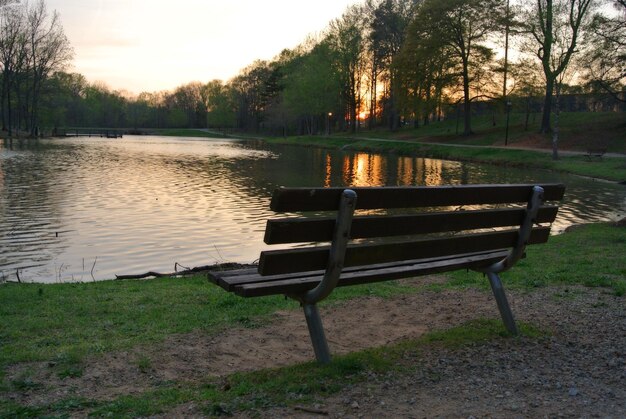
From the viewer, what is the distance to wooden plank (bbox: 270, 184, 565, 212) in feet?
11.4

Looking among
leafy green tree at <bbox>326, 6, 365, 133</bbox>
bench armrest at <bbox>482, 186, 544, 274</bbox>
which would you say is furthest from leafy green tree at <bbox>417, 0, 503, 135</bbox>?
bench armrest at <bbox>482, 186, 544, 274</bbox>

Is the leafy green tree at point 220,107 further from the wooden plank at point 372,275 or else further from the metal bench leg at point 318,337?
the metal bench leg at point 318,337

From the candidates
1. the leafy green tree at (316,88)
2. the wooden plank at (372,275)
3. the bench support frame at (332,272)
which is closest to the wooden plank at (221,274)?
the wooden plank at (372,275)

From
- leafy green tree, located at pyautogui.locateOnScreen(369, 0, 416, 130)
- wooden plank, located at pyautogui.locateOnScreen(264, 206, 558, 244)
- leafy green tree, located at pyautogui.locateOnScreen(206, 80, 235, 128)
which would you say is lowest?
wooden plank, located at pyautogui.locateOnScreen(264, 206, 558, 244)

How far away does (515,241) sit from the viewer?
5000mm

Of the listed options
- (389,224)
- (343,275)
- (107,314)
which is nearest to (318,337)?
(343,275)

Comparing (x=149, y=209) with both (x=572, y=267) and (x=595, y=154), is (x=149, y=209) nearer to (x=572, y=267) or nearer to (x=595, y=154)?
(x=572, y=267)

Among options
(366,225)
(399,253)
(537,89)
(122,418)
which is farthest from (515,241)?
(537,89)

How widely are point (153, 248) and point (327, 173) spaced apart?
2017cm

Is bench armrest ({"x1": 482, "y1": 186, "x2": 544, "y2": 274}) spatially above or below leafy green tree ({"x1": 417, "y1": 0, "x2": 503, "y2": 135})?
below

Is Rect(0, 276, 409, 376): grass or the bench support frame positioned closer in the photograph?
the bench support frame

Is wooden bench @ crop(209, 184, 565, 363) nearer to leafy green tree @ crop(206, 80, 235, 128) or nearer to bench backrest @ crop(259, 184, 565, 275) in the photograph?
bench backrest @ crop(259, 184, 565, 275)

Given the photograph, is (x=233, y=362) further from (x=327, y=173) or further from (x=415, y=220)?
(x=327, y=173)

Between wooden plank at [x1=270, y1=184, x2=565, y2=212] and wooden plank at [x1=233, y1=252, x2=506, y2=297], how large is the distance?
57 centimetres
